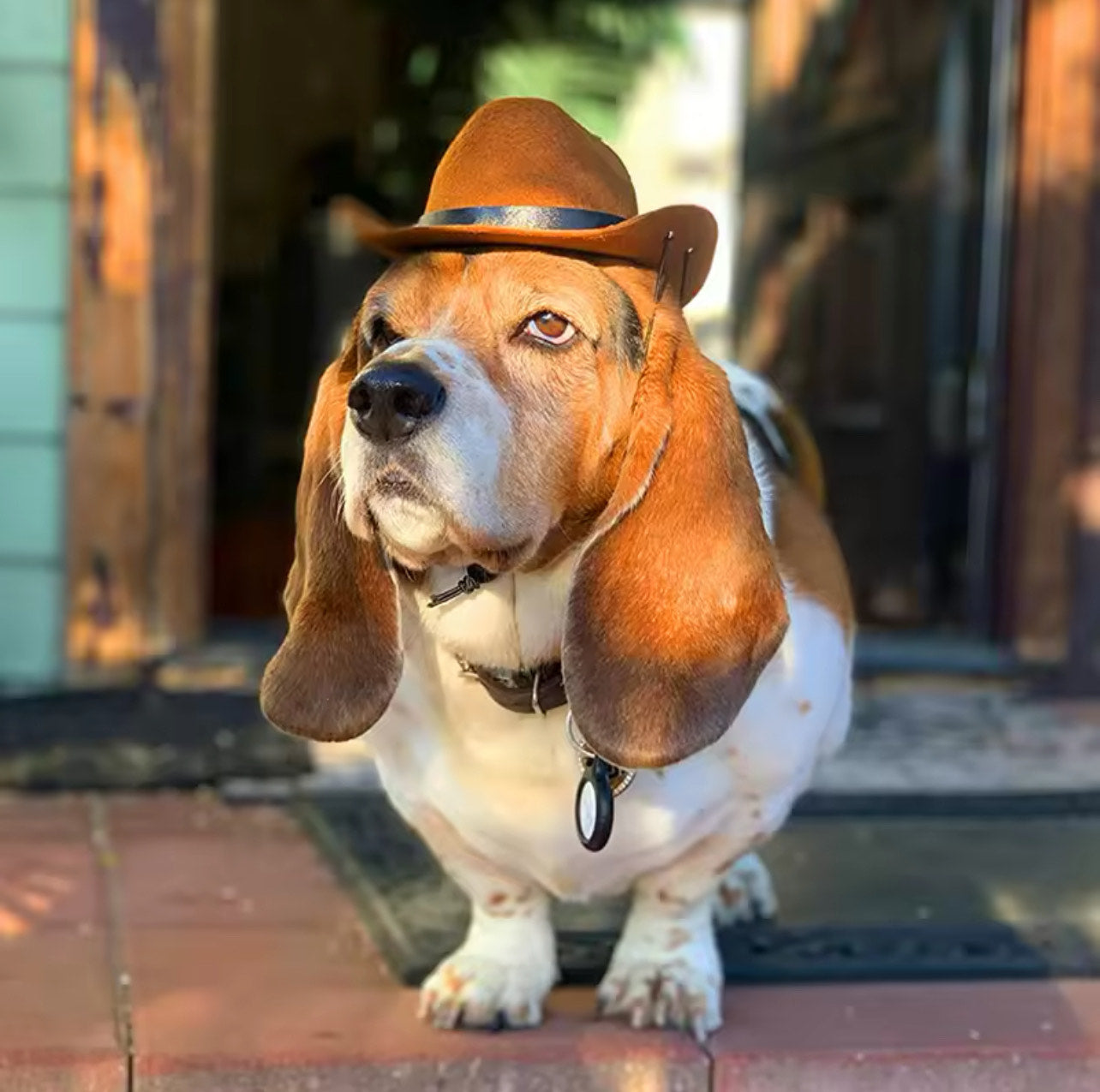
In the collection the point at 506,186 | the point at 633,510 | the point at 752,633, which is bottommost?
the point at 752,633

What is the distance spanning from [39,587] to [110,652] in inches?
9.2

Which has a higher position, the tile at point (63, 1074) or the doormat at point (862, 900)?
the tile at point (63, 1074)

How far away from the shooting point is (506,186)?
2117 millimetres

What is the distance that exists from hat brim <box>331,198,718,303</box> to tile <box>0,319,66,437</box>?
7.80 ft

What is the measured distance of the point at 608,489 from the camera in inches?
83.1

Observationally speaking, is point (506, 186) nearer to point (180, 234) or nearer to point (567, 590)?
point (567, 590)

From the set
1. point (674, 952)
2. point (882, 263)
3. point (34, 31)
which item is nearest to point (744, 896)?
point (674, 952)

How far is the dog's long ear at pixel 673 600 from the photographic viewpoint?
203 centimetres

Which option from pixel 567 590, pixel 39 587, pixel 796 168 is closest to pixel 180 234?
pixel 39 587

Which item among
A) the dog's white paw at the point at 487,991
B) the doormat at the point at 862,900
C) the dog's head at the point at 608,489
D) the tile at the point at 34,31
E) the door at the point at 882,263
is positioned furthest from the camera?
the door at the point at 882,263

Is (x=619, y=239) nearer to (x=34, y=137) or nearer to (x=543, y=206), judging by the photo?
(x=543, y=206)

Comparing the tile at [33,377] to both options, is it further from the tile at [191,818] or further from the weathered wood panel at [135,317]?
the tile at [191,818]

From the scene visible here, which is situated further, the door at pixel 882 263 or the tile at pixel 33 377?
the door at pixel 882 263

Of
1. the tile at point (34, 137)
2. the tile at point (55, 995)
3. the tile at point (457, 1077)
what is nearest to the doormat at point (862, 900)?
the tile at point (457, 1077)
